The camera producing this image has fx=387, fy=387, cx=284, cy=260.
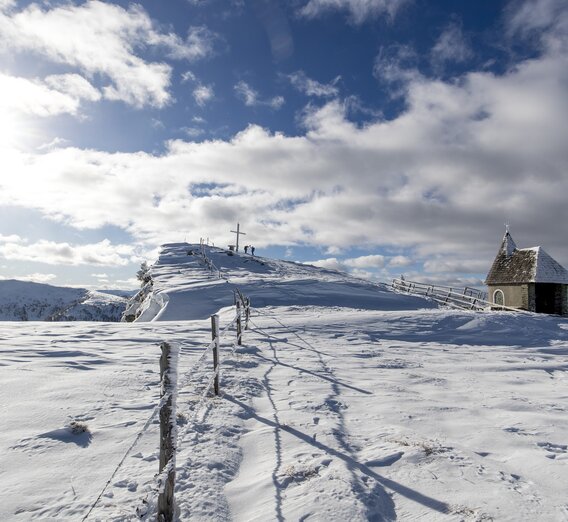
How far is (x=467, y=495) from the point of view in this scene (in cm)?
402

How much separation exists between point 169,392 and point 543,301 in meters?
31.1

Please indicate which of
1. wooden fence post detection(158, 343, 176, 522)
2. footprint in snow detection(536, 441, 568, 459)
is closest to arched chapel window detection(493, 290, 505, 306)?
footprint in snow detection(536, 441, 568, 459)

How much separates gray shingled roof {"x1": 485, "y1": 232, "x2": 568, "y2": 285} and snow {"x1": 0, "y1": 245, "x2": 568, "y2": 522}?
16.8 metres

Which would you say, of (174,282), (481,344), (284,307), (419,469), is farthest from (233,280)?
(419,469)

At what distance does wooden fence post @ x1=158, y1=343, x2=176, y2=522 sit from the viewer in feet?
11.5

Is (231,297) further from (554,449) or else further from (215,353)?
(554,449)

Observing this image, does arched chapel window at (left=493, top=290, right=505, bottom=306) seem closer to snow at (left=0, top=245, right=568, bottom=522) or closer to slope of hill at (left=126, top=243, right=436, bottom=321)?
slope of hill at (left=126, top=243, right=436, bottom=321)

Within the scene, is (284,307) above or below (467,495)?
above

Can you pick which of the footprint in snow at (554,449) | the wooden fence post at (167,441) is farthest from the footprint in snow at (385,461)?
the wooden fence post at (167,441)

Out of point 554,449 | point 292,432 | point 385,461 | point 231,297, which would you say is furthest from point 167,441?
point 231,297

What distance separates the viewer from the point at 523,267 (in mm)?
28141

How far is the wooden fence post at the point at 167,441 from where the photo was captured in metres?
3.51

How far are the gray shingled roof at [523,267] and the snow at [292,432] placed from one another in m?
16.8

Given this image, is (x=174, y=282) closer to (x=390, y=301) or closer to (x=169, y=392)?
(x=390, y=301)
